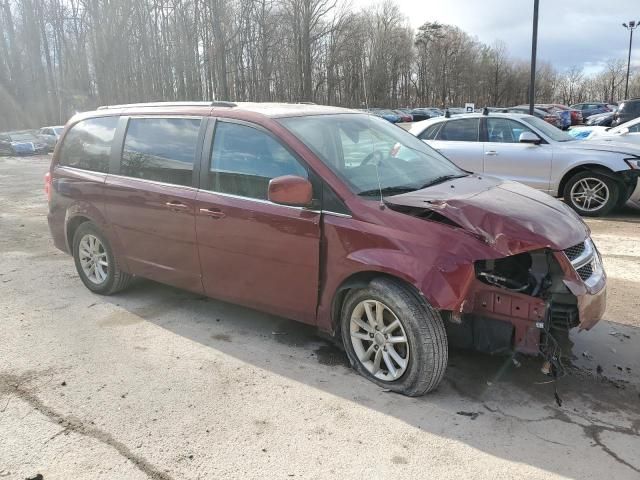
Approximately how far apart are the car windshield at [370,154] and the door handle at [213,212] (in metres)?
0.81

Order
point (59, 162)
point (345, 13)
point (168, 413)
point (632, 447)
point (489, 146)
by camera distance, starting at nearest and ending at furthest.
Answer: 1. point (632, 447)
2. point (168, 413)
3. point (59, 162)
4. point (489, 146)
5. point (345, 13)

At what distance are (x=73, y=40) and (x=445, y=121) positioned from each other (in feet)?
167

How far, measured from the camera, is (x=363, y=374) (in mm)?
3635

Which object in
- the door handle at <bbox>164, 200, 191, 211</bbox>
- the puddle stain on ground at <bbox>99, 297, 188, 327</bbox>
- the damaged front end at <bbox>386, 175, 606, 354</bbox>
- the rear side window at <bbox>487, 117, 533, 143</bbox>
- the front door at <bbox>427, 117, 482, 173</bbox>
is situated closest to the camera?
the damaged front end at <bbox>386, 175, 606, 354</bbox>

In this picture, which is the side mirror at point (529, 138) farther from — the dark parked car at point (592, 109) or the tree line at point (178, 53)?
the dark parked car at point (592, 109)

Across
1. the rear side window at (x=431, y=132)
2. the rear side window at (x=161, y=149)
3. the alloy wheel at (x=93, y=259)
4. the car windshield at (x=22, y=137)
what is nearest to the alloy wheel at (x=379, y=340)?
the rear side window at (x=161, y=149)

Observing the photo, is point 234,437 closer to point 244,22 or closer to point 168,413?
point 168,413

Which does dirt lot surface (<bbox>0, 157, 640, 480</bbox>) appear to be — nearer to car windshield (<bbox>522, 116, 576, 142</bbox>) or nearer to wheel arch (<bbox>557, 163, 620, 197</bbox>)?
wheel arch (<bbox>557, 163, 620, 197</bbox>)

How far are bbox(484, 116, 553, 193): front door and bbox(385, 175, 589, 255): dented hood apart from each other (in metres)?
5.61

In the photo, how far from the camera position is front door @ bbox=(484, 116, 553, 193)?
9.12 meters

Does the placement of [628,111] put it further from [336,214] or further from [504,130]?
[336,214]

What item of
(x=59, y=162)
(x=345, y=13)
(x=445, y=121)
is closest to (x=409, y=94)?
(x=345, y=13)

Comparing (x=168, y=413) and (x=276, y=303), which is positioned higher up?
(x=276, y=303)

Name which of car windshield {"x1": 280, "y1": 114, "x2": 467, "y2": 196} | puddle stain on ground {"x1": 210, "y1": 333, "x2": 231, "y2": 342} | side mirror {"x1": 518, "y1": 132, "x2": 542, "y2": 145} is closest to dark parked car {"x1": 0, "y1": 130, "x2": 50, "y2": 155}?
side mirror {"x1": 518, "y1": 132, "x2": 542, "y2": 145}
